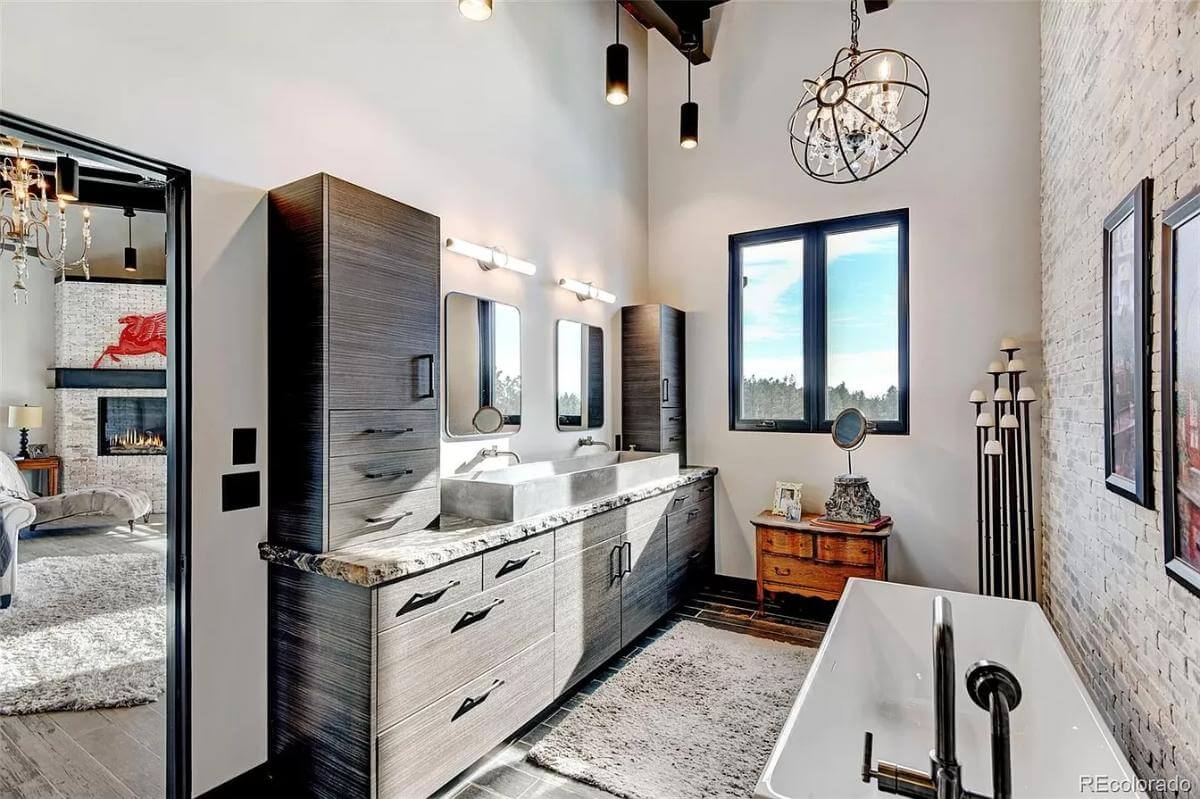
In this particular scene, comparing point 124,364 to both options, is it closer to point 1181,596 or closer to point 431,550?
point 431,550

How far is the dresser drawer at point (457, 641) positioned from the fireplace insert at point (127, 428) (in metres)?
2.27

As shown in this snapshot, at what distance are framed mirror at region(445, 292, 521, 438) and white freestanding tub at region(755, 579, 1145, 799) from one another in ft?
6.36

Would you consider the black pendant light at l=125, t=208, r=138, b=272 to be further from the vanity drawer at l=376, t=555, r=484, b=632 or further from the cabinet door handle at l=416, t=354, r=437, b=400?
the vanity drawer at l=376, t=555, r=484, b=632

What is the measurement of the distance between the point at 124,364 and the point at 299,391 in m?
2.77

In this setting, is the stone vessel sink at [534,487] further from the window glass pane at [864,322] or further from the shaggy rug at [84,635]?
the window glass pane at [864,322]

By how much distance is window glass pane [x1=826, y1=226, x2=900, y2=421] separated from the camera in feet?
13.2

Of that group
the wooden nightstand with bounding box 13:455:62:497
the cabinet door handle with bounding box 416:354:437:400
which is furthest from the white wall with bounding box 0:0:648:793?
the wooden nightstand with bounding box 13:455:62:497

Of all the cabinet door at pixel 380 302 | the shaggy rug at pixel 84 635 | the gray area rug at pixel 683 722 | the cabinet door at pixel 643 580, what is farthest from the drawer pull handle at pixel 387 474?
the cabinet door at pixel 643 580

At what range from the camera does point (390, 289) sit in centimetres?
229

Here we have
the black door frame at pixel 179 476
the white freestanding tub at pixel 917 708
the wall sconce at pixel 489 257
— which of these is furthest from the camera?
the wall sconce at pixel 489 257

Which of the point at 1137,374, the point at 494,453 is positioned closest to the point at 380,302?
the point at 494,453

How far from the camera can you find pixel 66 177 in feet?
6.64

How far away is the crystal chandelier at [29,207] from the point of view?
2.06 meters

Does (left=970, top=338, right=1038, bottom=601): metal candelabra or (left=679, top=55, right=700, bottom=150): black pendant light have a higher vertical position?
(left=679, top=55, right=700, bottom=150): black pendant light
